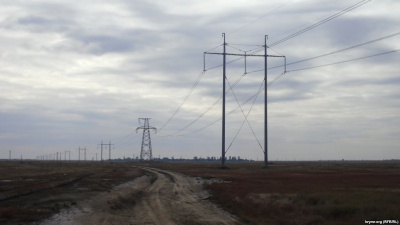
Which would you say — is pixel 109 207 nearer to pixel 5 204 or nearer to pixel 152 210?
pixel 152 210

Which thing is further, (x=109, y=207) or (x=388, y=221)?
(x=109, y=207)

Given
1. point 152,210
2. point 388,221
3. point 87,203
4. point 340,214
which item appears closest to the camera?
point 388,221

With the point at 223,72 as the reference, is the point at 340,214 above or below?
below

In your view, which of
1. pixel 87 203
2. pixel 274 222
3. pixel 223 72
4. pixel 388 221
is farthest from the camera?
pixel 223 72

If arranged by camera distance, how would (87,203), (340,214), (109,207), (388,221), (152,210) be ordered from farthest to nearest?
(87,203) → (109,207) → (152,210) → (340,214) → (388,221)

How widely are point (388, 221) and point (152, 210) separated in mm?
11419

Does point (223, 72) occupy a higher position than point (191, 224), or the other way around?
point (223, 72)

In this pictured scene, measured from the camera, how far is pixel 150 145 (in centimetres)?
19762

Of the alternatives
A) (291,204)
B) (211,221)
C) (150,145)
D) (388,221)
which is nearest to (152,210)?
(211,221)

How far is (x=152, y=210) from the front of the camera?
1028 inches

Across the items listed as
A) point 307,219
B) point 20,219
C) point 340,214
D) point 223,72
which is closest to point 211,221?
point 307,219

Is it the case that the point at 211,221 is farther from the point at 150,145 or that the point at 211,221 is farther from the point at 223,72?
the point at 150,145

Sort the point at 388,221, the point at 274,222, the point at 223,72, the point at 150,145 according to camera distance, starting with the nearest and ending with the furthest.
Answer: the point at 388,221 < the point at 274,222 < the point at 223,72 < the point at 150,145

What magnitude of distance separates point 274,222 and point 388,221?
14.1ft
